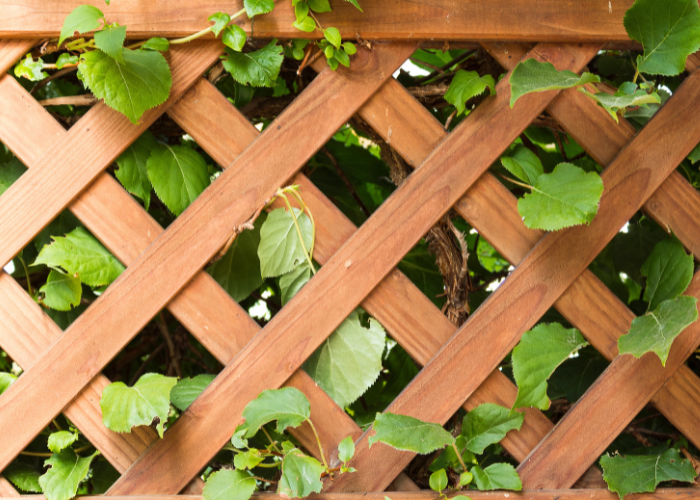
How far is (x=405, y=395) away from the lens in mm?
764

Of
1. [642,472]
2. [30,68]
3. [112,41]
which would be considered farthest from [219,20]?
[642,472]

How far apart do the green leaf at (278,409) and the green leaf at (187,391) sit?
0.28 ft

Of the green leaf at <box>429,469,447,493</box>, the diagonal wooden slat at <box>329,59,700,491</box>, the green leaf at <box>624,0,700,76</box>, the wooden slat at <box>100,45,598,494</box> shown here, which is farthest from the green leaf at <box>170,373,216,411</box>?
the green leaf at <box>624,0,700,76</box>

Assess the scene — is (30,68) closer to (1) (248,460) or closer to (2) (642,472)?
(1) (248,460)

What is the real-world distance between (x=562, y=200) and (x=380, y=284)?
27cm

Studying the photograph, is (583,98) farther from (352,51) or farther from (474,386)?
(474,386)

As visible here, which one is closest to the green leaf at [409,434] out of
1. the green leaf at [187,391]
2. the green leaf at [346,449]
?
the green leaf at [346,449]

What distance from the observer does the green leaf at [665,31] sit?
685 mm

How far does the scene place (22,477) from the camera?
73cm

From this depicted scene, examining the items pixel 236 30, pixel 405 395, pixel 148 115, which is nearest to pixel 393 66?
pixel 236 30

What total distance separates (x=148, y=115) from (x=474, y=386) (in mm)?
584

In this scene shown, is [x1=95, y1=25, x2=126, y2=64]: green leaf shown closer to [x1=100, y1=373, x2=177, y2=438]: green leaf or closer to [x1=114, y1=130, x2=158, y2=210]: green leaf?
[x1=114, y1=130, x2=158, y2=210]: green leaf

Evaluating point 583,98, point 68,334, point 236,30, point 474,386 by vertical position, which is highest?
point 583,98

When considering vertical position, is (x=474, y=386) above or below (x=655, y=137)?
below
